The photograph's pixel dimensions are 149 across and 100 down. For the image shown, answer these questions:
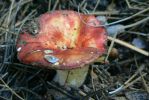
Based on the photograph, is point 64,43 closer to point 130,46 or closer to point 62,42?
point 62,42

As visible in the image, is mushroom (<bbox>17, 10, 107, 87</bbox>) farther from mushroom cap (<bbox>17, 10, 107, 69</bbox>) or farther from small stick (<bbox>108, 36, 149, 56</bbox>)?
small stick (<bbox>108, 36, 149, 56</bbox>)

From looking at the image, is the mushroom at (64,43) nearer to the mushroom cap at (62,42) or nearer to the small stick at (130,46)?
the mushroom cap at (62,42)

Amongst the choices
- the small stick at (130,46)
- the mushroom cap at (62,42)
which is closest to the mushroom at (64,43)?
the mushroom cap at (62,42)

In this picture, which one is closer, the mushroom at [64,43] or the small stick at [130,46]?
the mushroom at [64,43]

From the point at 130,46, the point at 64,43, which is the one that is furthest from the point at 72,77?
the point at 130,46

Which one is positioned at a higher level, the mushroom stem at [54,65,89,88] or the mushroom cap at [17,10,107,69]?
the mushroom cap at [17,10,107,69]

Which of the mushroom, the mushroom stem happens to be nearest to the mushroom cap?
the mushroom

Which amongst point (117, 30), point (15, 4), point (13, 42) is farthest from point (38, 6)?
point (117, 30)

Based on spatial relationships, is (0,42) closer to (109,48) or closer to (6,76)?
(6,76)
